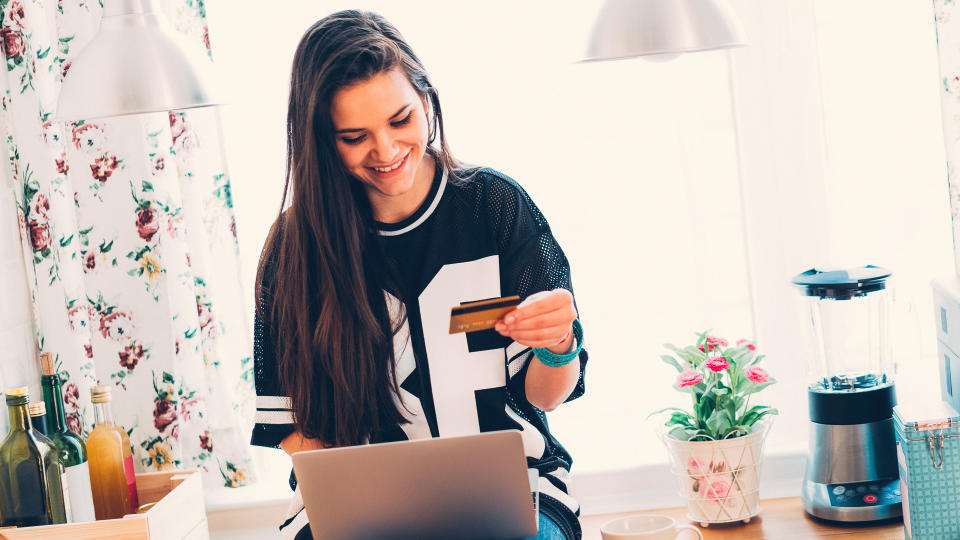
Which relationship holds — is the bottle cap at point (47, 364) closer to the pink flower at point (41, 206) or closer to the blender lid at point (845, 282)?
the pink flower at point (41, 206)

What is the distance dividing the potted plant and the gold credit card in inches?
42.1

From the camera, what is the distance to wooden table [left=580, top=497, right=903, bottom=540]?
2.10 m

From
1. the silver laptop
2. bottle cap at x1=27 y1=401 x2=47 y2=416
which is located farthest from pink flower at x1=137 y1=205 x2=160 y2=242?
the silver laptop

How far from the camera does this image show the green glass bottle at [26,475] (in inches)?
71.4

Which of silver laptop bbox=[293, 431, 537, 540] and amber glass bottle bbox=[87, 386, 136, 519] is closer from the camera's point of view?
silver laptop bbox=[293, 431, 537, 540]

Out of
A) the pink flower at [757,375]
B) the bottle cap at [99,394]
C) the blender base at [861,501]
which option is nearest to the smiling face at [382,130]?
the bottle cap at [99,394]

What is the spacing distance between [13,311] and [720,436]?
174 cm

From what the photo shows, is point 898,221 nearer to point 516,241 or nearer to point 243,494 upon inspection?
point 516,241

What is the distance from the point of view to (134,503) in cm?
205

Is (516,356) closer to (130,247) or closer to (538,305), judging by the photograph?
(538,305)

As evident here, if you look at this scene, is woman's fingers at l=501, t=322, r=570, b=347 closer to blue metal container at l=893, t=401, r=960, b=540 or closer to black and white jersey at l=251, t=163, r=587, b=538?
black and white jersey at l=251, t=163, r=587, b=538

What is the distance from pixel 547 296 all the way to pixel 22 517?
121 centimetres

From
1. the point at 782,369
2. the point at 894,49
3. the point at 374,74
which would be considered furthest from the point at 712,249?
the point at 374,74

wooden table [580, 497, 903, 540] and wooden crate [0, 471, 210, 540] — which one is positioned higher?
wooden crate [0, 471, 210, 540]
